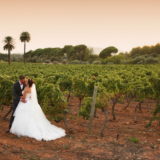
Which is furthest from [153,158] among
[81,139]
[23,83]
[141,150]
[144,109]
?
[144,109]

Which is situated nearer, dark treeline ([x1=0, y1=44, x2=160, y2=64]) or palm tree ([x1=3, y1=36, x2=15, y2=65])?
palm tree ([x1=3, y1=36, x2=15, y2=65])

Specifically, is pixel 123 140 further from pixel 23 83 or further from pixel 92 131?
pixel 23 83

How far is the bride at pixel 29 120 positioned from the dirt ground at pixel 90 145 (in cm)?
23

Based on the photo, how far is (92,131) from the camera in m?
11.5

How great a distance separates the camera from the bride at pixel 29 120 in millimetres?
10094

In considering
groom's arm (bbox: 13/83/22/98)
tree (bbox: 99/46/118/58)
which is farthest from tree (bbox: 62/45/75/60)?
groom's arm (bbox: 13/83/22/98)

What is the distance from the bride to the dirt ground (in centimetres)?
23

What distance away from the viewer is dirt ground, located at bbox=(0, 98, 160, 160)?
8641mm

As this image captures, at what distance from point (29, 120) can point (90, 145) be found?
205 centimetres

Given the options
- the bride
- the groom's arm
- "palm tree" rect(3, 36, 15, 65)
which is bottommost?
the bride

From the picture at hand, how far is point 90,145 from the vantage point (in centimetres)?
973

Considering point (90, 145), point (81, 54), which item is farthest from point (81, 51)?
point (90, 145)

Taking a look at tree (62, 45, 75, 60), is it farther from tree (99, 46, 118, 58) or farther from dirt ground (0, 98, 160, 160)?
dirt ground (0, 98, 160, 160)

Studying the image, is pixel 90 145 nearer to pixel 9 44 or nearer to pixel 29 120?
pixel 29 120
